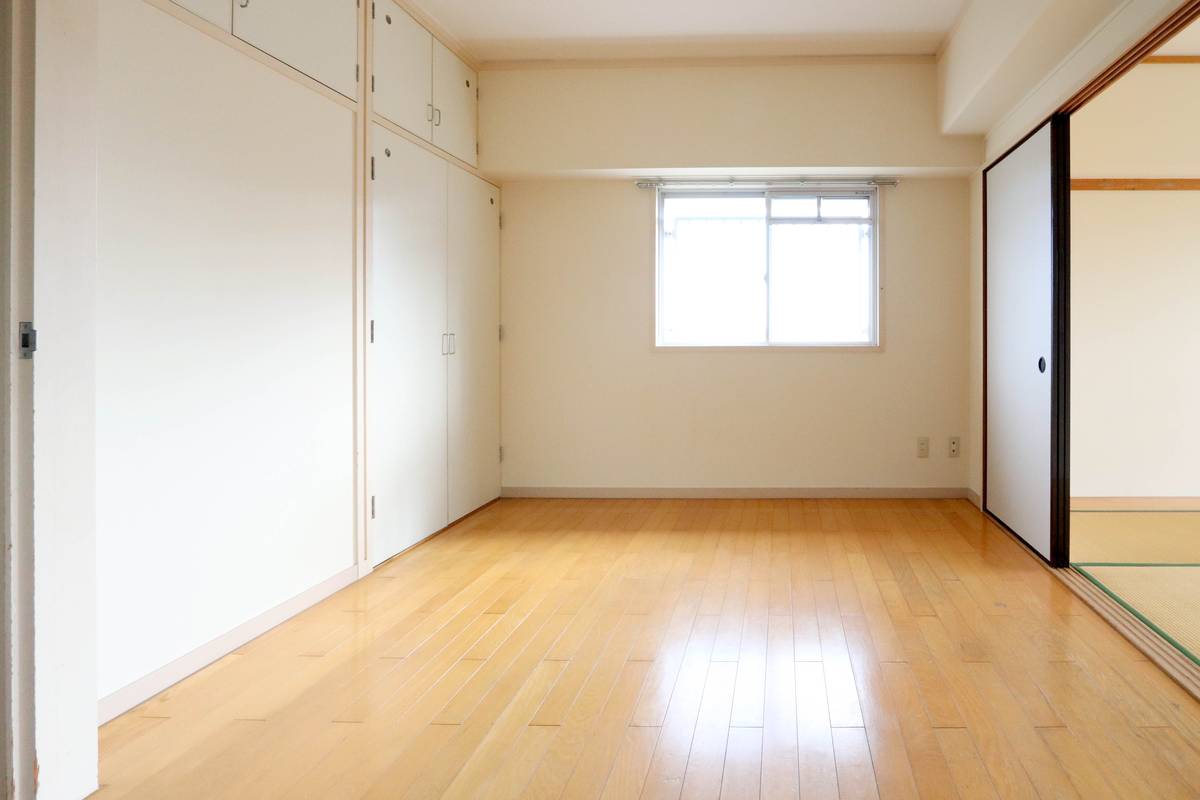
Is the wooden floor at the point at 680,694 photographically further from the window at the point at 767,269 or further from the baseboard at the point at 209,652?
the window at the point at 767,269

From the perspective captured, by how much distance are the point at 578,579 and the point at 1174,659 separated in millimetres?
2260

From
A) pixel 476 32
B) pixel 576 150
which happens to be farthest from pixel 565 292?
pixel 476 32

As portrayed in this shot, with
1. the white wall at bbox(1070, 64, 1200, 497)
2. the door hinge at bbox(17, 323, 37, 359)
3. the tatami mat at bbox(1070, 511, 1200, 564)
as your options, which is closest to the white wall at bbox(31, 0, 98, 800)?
the door hinge at bbox(17, 323, 37, 359)

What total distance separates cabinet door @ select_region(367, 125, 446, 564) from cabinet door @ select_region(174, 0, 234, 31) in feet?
4.04

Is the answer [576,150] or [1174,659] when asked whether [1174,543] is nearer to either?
[1174,659]

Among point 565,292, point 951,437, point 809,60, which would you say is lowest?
point 951,437

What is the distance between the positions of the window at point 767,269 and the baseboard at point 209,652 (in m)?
3.30

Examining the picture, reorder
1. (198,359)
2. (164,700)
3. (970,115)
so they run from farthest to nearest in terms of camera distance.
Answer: (970,115) < (198,359) < (164,700)

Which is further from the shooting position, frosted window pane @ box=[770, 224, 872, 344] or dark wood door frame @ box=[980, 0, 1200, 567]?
frosted window pane @ box=[770, 224, 872, 344]

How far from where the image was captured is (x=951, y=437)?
6480mm

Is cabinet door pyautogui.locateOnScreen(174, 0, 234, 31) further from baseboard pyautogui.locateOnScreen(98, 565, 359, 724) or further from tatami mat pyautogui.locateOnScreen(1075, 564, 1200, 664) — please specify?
tatami mat pyautogui.locateOnScreen(1075, 564, 1200, 664)

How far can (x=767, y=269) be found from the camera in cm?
662

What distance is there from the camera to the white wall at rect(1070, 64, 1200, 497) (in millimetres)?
6145

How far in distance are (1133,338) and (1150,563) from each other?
2227mm
